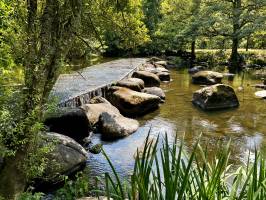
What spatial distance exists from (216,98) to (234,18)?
11.9 m

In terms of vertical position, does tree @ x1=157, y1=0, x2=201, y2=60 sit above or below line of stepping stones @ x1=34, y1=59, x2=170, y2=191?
above

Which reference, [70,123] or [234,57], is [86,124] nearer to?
[70,123]

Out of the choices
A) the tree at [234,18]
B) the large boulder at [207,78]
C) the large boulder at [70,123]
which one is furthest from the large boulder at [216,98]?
the tree at [234,18]

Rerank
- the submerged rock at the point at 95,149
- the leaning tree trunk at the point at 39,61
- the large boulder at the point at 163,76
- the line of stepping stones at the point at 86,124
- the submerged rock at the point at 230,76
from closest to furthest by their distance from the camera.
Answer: the leaning tree trunk at the point at 39,61 → the line of stepping stones at the point at 86,124 → the submerged rock at the point at 95,149 → the large boulder at the point at 163,76 → the submerged rock at the point at 230,76

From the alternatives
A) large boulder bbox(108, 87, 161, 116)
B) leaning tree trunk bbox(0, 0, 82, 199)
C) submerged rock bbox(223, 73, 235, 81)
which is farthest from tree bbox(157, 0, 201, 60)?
leaning tree trunk bbox(0, 0, 82, 199)

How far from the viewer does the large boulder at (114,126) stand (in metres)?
9.84

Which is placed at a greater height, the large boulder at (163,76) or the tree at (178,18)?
the tree at (178,18)

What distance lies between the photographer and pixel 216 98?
13.7 metres

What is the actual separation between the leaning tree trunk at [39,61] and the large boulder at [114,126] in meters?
5.49

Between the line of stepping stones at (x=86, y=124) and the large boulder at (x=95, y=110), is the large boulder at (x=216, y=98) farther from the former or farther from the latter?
the large boulder at (x=95, y=110)

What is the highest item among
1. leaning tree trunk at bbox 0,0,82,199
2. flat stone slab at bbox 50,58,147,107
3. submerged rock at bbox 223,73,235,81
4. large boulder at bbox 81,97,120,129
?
leaning tree trunk at bbox 0,0,82,199

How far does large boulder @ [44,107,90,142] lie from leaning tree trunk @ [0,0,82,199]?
4806 millimetres

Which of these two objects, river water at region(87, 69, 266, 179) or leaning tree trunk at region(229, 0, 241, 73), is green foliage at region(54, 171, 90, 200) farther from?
leaning tree trunk at region(229, 0, 241, 73)

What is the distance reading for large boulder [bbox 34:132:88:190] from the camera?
21.2 feet
